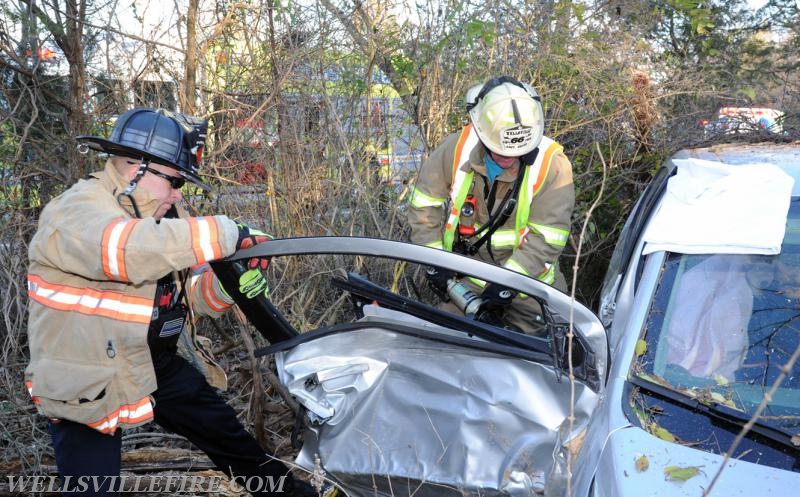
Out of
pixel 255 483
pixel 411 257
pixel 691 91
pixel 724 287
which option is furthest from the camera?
pixel 691 91

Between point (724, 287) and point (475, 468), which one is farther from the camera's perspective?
point (724, 287)

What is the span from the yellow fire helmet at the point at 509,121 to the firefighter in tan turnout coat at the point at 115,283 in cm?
Result: 128

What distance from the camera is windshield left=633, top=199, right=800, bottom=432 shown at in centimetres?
204

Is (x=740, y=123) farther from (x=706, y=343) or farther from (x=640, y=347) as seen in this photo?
(x=640, y=347)

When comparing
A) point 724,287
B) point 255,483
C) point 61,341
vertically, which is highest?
point 724,287

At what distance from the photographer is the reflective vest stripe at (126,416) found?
8.09 feet

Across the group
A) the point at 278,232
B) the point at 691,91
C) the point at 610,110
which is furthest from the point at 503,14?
the point at 278,232

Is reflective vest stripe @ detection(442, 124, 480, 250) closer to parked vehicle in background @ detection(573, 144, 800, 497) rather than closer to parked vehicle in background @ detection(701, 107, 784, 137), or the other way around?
parked vehicle in background @ detection(573, 144, 800, 497)

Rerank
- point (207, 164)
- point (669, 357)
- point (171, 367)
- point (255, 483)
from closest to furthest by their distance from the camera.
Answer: point (669, 357) → point (171, 367) → point (255, 483) → point (207, 164)

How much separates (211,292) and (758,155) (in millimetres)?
2484

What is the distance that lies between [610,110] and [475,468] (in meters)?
3.58

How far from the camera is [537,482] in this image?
2.08 metres

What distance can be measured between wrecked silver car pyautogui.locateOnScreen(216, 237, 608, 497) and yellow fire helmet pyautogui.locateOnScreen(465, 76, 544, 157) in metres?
1.17

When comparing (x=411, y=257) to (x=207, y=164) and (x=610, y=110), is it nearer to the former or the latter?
(x=207, y=164)
